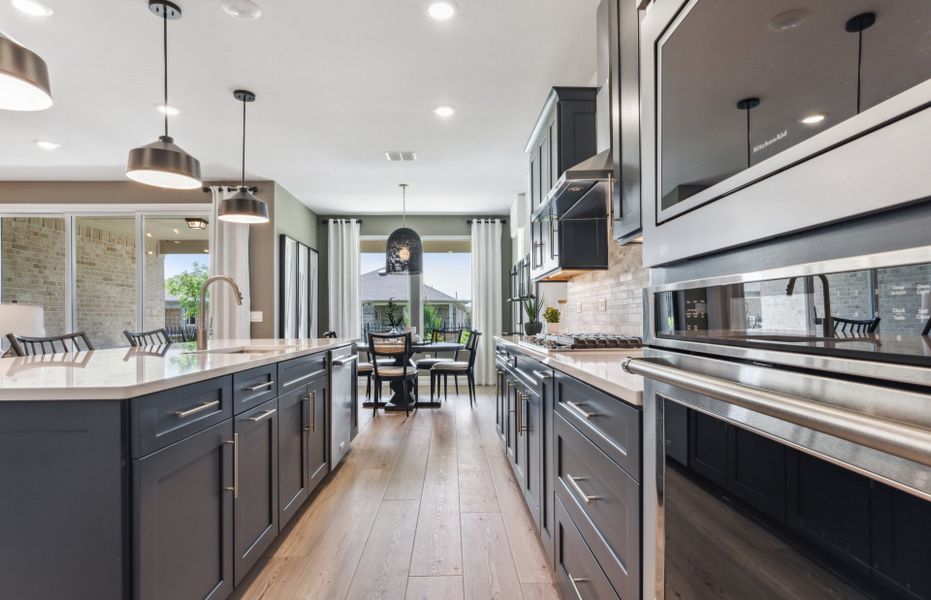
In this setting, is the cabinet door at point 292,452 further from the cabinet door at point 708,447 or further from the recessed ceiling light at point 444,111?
the recessed ceiling light at point 444,111

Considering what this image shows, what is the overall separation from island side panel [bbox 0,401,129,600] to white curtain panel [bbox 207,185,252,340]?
4401mm

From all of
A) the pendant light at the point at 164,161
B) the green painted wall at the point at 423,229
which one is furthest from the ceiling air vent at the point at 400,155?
the green painted wall at the point at 423,229

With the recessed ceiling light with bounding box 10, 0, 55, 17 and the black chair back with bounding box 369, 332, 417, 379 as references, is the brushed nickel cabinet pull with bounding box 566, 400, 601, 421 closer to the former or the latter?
the recessed ceiling light with bounding box 10, 0, 55, 17

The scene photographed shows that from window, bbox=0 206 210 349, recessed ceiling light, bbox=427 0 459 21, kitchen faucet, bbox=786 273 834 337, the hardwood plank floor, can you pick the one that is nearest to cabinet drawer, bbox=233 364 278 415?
the hardwood plank floor

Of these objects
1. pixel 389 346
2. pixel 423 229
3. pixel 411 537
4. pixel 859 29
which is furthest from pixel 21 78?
pixel 423 229

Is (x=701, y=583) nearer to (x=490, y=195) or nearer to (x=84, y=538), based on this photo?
(x=84, y=538)

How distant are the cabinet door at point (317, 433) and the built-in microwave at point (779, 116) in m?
2.30

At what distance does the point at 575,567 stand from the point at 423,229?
6.22m

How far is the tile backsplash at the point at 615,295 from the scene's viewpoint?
247 centimetres

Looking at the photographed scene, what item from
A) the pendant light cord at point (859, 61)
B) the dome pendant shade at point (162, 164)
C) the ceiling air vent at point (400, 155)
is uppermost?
the ceiling air vent at point (400, 155)

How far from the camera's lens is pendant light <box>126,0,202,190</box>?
88.4 inches

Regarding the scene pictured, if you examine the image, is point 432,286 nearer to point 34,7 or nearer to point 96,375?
Answer: point 34,7

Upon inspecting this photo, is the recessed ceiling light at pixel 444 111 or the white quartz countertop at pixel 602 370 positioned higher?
the recessed ceiling light at pixel 444 111

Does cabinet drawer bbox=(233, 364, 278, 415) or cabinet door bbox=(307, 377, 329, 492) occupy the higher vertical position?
cabinet drawer bbox=(233, 364, 278, 415)
